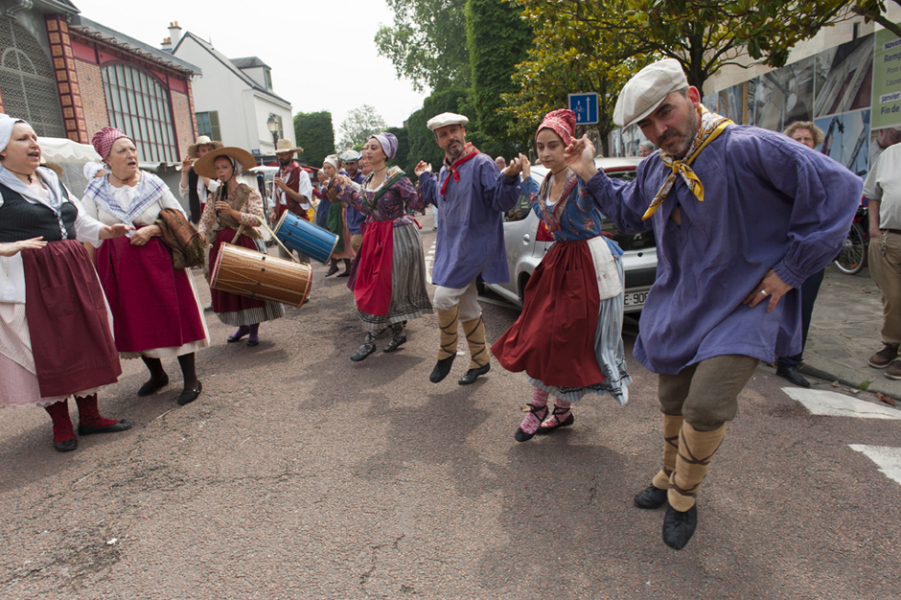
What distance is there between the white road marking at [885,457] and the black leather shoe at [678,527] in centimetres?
138

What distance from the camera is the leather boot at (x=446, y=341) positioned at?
4496 millimetres

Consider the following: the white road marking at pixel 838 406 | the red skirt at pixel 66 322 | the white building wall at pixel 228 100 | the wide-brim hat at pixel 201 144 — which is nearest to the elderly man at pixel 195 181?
the wide-brim hat at pixel 201 144

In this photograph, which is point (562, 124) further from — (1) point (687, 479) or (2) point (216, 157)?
(2) point (216, 157)

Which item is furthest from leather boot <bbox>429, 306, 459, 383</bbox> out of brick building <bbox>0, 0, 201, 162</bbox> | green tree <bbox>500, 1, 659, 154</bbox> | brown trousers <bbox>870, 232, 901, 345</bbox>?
brick building <bbox>0, 0, 201, 162</bbox>

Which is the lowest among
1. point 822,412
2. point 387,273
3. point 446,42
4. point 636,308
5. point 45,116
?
point 822,412

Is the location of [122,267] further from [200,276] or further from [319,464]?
[200,276]

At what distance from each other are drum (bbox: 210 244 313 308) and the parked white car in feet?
6.71

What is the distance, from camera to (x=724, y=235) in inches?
85.9

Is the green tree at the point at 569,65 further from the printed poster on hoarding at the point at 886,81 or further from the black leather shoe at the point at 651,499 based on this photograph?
the black leather shoe at the point at 651,499

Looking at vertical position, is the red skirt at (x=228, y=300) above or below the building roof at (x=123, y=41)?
below

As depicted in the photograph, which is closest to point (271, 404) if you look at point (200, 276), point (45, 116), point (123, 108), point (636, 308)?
point (636, 308)

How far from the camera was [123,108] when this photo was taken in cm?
2242

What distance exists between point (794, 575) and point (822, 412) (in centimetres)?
199

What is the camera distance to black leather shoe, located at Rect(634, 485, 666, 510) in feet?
9.13
